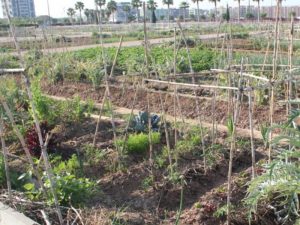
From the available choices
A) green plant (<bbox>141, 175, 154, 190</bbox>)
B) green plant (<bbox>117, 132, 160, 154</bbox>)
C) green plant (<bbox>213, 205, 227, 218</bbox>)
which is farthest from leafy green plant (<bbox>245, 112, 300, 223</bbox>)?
green plant (<bbox>117, 132, 160, 154</bbox>)

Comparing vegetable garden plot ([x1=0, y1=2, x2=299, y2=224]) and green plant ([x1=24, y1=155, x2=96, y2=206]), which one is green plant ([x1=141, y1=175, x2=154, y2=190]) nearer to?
vegetable garden plot ([x1=0, y1=2, x2=299, y2=224])

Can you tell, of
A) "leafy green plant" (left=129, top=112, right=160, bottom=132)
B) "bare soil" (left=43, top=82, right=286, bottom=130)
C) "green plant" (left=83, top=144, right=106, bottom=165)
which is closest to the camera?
"green plant" (left=83, top=144, right=106, bottom=165)

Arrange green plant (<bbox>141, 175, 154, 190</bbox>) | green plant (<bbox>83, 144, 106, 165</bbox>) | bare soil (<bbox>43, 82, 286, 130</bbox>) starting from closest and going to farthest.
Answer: green plant (<bbox>141, 175, 154, 190</bbox>)
green plant (<bbox>83, 144, 106, 165</bbox>)
bare soil (<bbox>43, 82, 286, 130</bbox>)

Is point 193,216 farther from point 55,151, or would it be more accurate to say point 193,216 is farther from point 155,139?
point 55,151

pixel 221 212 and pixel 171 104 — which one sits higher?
pixel 171 104

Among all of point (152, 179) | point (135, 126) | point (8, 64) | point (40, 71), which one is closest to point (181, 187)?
point (152, 179)

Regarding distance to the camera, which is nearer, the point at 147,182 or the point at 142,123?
the point at 147,182

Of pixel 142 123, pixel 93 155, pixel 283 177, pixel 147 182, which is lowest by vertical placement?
pixel 147 182

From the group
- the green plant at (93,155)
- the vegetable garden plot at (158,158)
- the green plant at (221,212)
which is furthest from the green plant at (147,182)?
the green plant at (221,212)

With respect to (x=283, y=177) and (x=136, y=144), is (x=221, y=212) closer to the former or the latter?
(x=283, y=177)

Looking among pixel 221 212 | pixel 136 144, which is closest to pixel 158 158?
pixel 136 144

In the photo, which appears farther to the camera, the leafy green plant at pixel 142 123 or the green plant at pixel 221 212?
the leafy green plant at pixel 142 123

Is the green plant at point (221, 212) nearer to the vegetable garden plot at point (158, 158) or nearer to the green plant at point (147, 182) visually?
the vegetable garden plot at point (158, 158)

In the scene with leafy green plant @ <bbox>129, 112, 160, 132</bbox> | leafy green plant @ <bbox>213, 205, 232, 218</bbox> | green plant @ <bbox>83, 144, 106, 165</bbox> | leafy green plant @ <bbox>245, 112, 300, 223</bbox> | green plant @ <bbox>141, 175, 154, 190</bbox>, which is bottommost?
green plant @ <bbox>141, 175, 154, 190</bbox>
